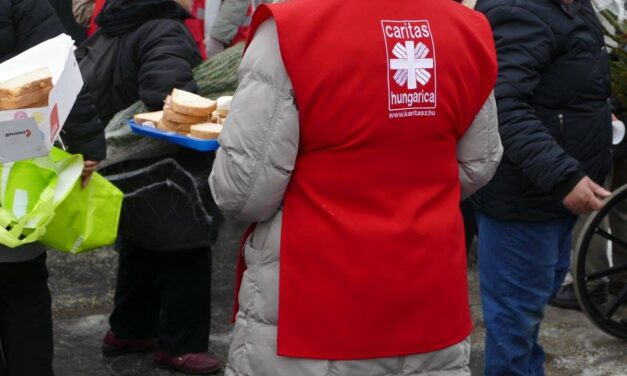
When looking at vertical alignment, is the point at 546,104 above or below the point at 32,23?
below

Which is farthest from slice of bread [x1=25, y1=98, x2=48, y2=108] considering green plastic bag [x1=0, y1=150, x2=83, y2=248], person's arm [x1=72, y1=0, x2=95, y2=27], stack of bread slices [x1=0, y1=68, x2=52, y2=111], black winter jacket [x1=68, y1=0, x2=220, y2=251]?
person's arm [x1=72, y1=0, x2=95, y2=27]

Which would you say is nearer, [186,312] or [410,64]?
[410,64]

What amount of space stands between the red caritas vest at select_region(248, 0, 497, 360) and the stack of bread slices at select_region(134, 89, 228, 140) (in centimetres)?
97

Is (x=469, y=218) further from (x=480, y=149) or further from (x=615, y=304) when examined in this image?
(x=480, y=149)

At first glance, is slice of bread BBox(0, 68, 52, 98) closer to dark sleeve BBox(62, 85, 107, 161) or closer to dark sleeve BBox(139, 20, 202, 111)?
dark sleeve BBox(62, 85, 107, 161)

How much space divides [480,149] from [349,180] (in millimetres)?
522

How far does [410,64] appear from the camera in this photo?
9.66 ft

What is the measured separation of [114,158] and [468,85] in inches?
76.4

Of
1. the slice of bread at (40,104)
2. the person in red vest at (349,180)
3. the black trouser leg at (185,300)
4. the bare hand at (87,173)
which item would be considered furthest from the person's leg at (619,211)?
the slice of bread at (40,104)

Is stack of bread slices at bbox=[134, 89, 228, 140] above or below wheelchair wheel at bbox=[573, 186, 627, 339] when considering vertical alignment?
above

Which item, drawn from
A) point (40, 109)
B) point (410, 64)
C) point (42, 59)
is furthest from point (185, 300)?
point (410, 64)

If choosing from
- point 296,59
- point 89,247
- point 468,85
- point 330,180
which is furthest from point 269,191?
point 89,247

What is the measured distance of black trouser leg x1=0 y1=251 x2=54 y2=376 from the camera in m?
3.79

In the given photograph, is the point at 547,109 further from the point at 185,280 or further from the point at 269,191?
the point at 185,280
